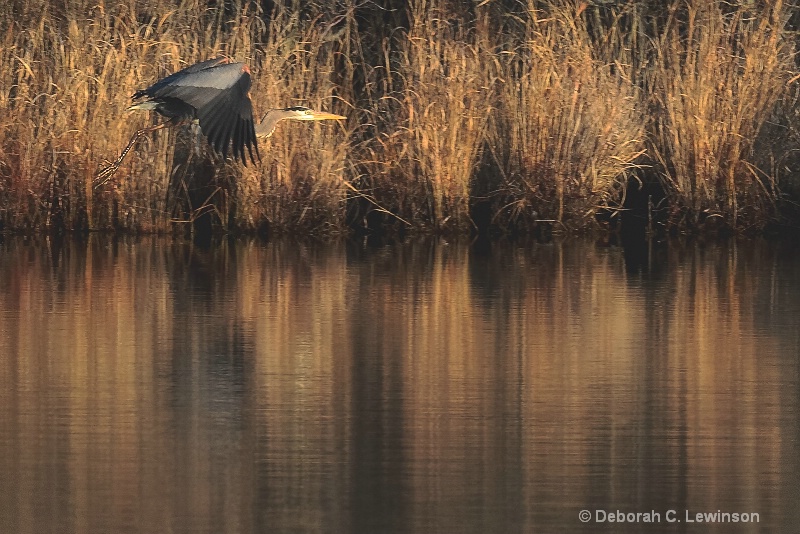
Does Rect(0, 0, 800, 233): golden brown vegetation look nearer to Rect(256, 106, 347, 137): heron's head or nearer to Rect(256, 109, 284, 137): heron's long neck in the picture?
Rect(256, 106, 347, 137): heron's head

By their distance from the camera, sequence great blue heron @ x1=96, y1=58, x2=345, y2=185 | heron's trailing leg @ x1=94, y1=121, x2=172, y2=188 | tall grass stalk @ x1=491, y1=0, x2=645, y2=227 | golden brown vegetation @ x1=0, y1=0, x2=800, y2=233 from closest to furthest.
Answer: great blue heron @ x1=96, y1=58, x2=345, y2=185 < heron's trailing leg @ x1=94, y1=121, x2=172, y2=188 < golden brown vegetation @ x1=0, y1=0, x2=800, y2=233 < tall grass stalk @ x1=491, y1=0, x2=645, y2=227

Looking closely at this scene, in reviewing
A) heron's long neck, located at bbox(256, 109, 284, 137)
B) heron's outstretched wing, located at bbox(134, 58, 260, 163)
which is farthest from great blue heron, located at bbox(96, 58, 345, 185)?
heron's long neck, located at bbox(256, 109, 284, 137)

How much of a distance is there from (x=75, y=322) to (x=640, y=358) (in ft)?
10.2

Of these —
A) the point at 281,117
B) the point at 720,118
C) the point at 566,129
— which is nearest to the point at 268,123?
the point at 281,117

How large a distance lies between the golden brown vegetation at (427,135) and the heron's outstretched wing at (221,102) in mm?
2123

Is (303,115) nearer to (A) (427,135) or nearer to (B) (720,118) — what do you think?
(A) (427,135)

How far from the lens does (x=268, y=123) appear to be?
12.4 meters

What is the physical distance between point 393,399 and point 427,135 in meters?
7.03

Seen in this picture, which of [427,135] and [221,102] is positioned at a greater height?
[221,102]

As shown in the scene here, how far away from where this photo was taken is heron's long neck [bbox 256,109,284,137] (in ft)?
40.6

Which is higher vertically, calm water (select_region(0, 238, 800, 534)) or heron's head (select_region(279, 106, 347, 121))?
heron's head (select_region(279, 106, 347, 121))

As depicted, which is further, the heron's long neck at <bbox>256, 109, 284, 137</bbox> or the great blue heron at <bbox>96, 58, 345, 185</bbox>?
the heron's long neck at <bbox>256, 109, 284, 137</bbox>

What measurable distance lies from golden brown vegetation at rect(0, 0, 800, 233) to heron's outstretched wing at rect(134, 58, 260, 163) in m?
2.12

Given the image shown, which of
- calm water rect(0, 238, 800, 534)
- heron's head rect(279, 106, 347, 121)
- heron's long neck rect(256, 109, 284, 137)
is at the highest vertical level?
heron's head rect(279, 106, 347, 121)
